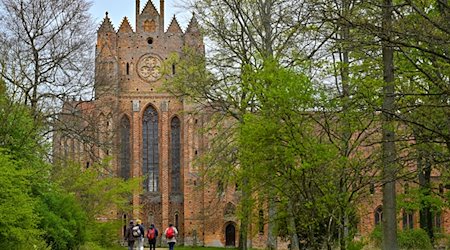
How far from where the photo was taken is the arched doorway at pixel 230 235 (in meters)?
56.0

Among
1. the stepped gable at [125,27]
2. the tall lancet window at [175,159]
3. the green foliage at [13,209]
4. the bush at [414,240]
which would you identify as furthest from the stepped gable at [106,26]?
the green foliage at [13,209]

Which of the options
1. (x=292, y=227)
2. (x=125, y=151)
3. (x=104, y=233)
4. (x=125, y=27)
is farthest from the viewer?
(x=125, y=27)

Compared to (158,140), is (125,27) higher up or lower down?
higher up

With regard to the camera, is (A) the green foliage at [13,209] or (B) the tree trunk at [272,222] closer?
(A) the green foliage at [13,209]

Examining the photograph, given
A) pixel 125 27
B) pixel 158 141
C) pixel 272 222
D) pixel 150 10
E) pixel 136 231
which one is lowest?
pixel 136 231

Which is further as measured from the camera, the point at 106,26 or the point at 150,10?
the point at 150,10

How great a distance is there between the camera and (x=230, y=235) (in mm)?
56375

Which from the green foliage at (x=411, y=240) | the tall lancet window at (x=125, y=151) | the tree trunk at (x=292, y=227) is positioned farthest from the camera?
the tall lancet window at (x=125, y=151)

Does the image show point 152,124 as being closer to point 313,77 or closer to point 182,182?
point 182,182

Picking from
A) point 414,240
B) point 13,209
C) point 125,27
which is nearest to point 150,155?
point 125,27

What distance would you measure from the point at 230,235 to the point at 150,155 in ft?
27.7

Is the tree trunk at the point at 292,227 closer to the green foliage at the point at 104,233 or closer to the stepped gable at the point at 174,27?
the green foliage at the point at 104,233

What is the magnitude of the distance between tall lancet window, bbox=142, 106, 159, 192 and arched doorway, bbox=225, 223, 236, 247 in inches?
241

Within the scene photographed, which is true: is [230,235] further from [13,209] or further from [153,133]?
[13,209]
